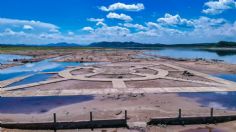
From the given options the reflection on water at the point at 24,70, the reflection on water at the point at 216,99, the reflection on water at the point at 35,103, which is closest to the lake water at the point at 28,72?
the reflection on water at the point at 24,70

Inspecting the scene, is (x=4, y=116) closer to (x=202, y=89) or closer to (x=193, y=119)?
(x=193, y=119)

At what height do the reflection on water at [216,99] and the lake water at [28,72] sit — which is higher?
the lake water at [28,72]

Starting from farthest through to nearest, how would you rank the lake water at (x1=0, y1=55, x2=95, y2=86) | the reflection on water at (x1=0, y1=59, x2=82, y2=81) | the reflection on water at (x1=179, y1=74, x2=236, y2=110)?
the reflection on water at (x1=0, y1=59, x2=82, y2=81) → the lake water at (x1=0, y1=55, x2=95, y2=86) → the reflection on water at (x1=179, y1=74, x2=236, y2=110)

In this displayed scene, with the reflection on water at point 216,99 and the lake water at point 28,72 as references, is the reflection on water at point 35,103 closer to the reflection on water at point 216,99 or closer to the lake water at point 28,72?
the lake water at point 28,72

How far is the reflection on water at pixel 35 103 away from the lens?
79.9ft

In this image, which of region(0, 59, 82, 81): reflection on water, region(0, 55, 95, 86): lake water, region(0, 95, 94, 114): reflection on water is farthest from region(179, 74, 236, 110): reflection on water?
region(0, 59, 82, 81): reflection on water

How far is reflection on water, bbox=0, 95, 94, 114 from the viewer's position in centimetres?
2434

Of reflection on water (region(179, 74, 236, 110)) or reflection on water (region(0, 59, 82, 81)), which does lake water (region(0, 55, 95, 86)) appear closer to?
reflection on water (region(0, 59, 82, 81))

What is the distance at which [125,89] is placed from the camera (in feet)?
106

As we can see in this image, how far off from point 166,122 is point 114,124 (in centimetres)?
411

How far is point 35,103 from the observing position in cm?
2659

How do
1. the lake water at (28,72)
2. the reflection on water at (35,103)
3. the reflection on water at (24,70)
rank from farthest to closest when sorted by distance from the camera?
the reflection on water at (24,70) < the lake water at (28,72) < the reflection on water at (35,103)

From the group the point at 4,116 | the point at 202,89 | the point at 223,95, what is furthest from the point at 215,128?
the point at 4,116

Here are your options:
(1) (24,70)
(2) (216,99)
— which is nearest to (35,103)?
(2) (216,99)
